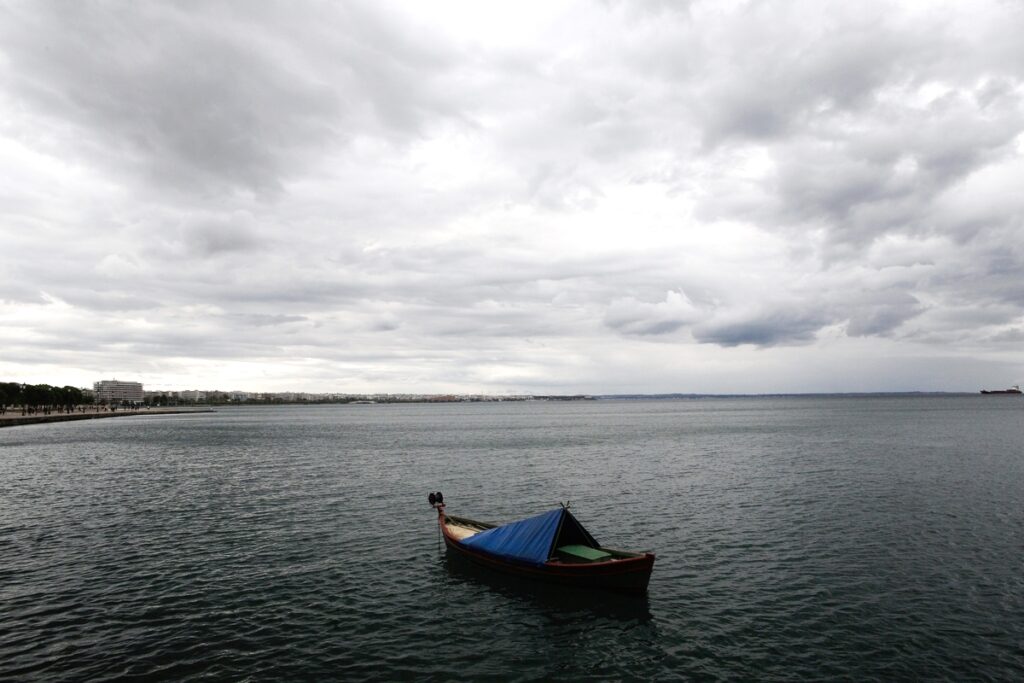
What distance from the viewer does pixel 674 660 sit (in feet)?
77.2

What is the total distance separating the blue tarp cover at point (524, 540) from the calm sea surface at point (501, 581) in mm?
1546

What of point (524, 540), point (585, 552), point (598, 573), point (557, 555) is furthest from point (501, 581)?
point (598, 573)

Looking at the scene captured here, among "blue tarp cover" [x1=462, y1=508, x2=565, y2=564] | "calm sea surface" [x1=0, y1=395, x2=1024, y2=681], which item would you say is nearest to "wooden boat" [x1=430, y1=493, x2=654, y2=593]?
"blue tarp cover" [x1=462, y1=508, x2=565, y2=564]

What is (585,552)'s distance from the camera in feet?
107

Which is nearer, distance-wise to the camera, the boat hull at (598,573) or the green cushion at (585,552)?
the boat hull at (598,573)

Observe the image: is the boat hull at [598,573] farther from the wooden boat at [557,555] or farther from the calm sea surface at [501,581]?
the calm sea surface at [501,581]

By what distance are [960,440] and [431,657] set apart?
12117cm

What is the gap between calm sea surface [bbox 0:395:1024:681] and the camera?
23.5m

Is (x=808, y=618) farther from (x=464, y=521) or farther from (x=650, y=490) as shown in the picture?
(x=650, y=490)

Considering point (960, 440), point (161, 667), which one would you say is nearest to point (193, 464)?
point (161, 667)

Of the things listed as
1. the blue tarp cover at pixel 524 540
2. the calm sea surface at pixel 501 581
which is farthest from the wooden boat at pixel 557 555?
the calm sea surface at pixel 501 581

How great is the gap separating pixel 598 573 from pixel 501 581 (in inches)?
238

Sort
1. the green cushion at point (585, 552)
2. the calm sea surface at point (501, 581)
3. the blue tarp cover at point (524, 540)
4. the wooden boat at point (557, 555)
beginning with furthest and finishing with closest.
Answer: the blue tarp cover at point (524, 540), the green cushion at point (585, 552), the wooden boat at point (557, 555), the calm sea surface at point (501, 581)

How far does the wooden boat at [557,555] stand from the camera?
30.0m
